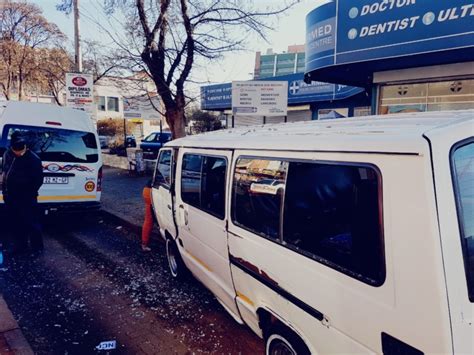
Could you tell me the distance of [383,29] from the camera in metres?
6.39

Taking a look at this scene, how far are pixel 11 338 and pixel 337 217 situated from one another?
3079mm

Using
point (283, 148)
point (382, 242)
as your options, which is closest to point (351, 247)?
point (382, 242)

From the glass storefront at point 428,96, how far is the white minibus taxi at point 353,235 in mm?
6507

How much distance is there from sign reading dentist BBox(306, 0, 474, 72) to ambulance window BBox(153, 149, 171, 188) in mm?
4249

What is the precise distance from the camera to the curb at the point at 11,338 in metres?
2.96

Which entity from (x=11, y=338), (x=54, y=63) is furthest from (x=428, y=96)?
(x=54, y=63)

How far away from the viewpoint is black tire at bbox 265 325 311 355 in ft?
7.30

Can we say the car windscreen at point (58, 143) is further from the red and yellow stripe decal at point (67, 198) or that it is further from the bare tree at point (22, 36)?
the bare tree at point (22, 36)

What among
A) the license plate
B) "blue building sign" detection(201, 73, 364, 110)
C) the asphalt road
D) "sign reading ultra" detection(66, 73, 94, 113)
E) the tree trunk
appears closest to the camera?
the asphalt road

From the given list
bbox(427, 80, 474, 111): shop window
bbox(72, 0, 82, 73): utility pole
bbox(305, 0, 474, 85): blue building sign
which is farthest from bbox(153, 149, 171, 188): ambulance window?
bbox(72, 0, 82, 73): utility pole

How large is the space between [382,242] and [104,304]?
3.40 m

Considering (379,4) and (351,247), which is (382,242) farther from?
(379,4)

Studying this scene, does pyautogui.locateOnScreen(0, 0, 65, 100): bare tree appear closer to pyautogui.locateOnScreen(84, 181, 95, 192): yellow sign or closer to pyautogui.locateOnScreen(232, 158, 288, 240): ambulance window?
pyautogui.locateOnScreen(84, 181, 95, 192): yellow sign

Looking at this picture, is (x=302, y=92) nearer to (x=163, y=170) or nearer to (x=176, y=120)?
(x=176, y=120)
